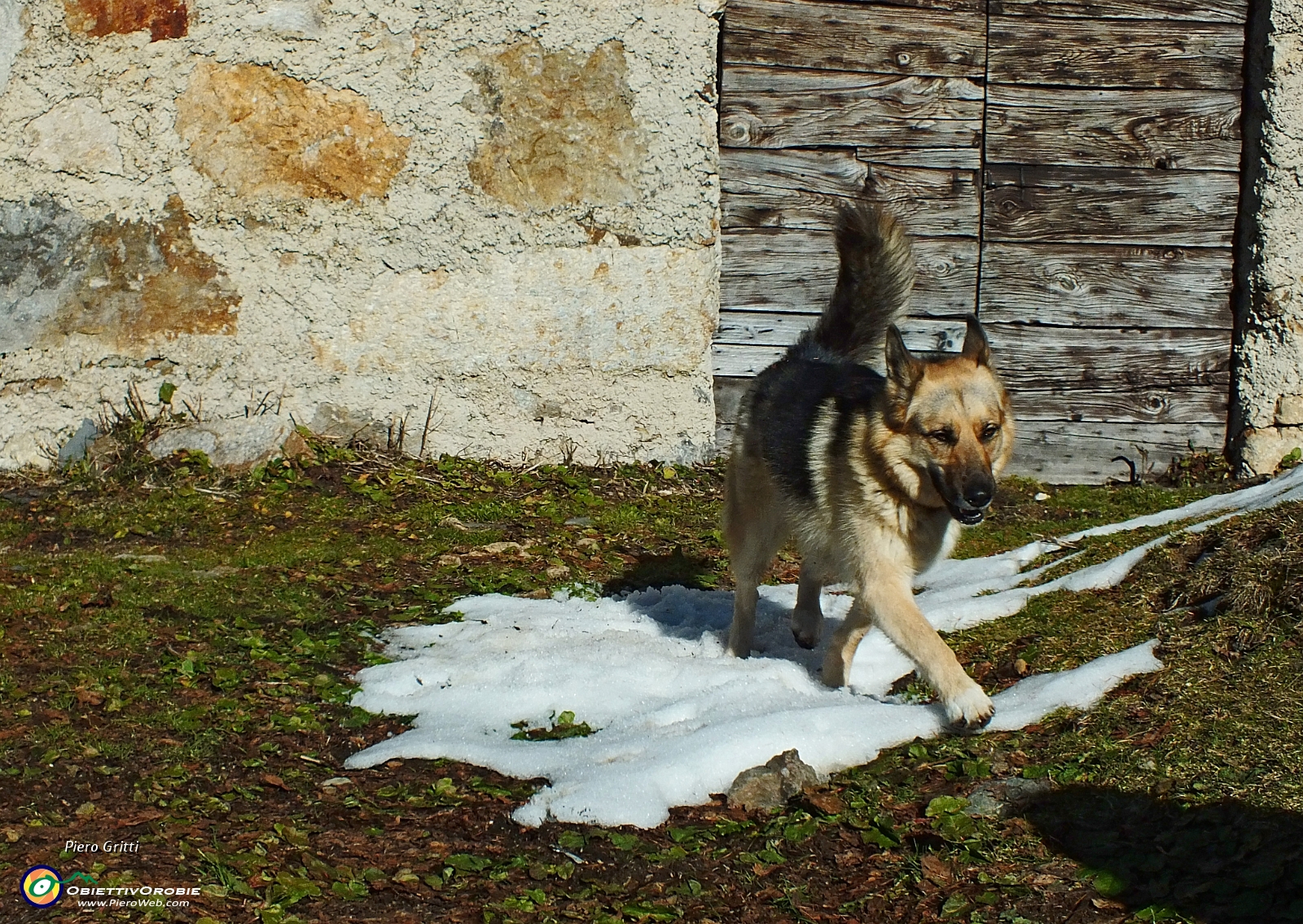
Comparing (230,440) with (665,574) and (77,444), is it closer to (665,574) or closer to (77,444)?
(77,444)

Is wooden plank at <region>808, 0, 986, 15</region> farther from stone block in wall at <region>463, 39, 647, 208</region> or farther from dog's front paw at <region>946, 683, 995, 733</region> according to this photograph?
dog's front paw at <region>946, 683, 995, 733</region>

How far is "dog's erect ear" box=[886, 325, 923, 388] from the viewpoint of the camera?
381cm

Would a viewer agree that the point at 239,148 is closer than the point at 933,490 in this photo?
No

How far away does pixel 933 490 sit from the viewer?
3.84 m

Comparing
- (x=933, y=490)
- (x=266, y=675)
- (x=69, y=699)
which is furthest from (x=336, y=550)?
(x=933, y=490)

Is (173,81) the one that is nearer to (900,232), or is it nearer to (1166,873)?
(900,232)

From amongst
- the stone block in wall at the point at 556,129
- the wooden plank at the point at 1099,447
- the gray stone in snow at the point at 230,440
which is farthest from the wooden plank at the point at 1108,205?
the gray stone in snow at the point at 230,440

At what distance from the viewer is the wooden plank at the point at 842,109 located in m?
6.73

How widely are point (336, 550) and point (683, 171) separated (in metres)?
2.81

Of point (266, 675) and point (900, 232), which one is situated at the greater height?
point (900, 232)

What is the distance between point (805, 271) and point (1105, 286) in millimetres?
1769

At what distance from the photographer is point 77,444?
6168 mm

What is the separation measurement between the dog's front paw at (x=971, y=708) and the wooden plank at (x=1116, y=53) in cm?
442

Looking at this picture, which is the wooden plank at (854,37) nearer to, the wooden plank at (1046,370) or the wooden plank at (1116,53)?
the wooden plank at (1116,53)
